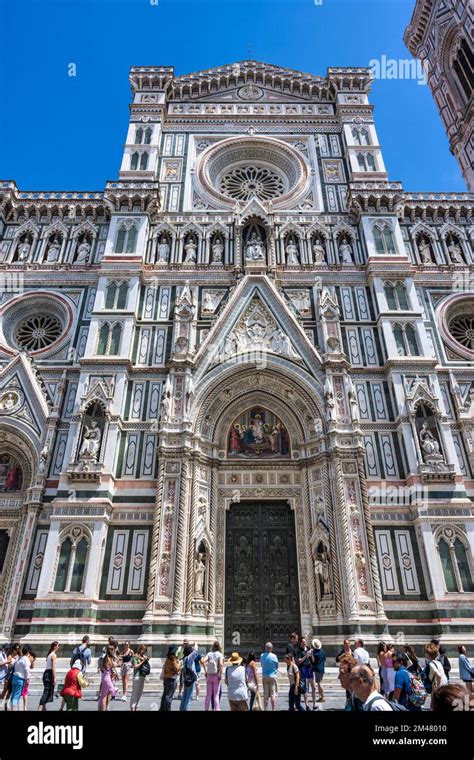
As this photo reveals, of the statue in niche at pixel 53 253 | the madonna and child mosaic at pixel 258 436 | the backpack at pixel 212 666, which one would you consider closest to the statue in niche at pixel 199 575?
the madonna and child mosaic at pixel 258 436

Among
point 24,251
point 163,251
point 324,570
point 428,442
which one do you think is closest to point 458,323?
point 428,442

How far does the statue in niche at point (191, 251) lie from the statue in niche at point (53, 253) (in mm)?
5286

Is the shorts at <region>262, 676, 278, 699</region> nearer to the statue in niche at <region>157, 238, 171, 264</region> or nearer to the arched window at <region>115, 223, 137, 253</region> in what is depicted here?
the statue in niche at <region>157, 238, 171, 264</region>

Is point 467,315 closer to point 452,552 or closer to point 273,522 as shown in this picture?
point 452,552

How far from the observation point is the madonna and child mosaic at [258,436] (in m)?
16.6

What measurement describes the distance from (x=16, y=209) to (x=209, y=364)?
Answer: 11.6 m

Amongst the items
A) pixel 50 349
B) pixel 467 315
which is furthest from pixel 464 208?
pixel 50 349

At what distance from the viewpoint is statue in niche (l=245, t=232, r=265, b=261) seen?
1964 centimetres

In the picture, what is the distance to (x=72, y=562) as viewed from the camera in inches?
541

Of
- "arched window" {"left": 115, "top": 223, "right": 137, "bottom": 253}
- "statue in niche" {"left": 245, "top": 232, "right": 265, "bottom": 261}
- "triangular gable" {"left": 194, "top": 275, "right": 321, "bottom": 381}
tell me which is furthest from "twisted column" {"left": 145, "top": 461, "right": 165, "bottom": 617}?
"arched window" {"left": 115, "top": 223, "right": 137, "bottom": 253}

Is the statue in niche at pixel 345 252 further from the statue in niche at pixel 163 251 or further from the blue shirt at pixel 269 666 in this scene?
the blue shirt at pixel 269 666

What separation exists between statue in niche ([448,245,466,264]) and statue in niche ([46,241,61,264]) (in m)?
16.2

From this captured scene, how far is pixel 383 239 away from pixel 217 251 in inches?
267

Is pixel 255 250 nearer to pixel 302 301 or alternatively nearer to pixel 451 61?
pixel 302 301
